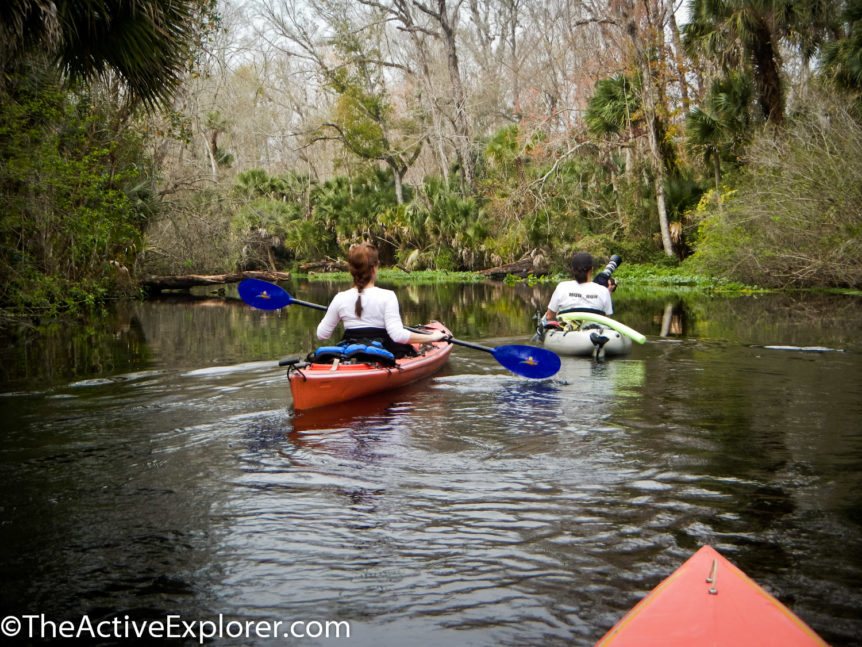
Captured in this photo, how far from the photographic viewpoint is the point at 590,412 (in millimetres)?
7191

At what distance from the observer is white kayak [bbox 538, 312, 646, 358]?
33.6ft

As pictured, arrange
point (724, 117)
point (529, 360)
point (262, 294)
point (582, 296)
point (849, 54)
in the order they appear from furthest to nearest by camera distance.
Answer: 1. point (724, 117)
2. point (849, 54)
3. point (582, 296)
4. point (262, 294)
5. point (529, 360)

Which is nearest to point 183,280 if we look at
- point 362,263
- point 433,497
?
point 362,263

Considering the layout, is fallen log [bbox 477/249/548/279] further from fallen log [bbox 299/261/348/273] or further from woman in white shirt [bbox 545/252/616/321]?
woman in white shirt [bbox 545/252/616/321]

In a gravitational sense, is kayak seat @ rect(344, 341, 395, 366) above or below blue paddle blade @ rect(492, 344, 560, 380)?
above

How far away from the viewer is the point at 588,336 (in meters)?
10.2

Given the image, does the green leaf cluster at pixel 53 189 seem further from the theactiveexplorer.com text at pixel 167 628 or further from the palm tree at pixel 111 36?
the theactiveexplorer.com text at pixel 167 628

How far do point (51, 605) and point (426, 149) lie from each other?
132 feet

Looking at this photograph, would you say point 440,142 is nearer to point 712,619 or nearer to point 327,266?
point 327,266

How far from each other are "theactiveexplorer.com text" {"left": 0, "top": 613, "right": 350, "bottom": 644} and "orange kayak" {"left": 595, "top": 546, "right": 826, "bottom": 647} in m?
1.17

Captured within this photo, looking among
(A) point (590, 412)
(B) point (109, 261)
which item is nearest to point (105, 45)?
(A) point (590, 412)

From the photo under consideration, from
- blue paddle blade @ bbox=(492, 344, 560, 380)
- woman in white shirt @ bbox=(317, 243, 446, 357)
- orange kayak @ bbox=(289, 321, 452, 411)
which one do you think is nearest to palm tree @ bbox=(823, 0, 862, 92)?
blue paddle blade @ bbox=(492, 344, 560, 380)

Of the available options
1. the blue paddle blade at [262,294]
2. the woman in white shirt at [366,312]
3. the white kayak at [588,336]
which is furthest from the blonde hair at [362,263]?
the white kayak at [588,336]

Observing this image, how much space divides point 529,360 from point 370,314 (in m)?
1.96
